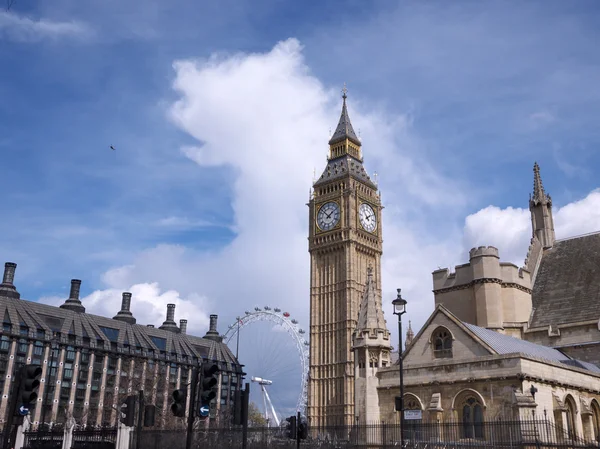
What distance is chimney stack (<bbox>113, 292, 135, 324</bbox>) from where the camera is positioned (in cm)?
11212

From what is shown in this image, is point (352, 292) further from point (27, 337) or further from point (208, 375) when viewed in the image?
point (208, 375)

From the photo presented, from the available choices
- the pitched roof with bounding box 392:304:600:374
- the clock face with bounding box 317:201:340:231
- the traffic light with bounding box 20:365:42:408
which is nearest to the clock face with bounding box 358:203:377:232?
the clock face with bounding box 317:201:340:231

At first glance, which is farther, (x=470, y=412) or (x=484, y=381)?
(x=470, y=412)

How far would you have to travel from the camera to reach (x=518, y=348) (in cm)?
3562

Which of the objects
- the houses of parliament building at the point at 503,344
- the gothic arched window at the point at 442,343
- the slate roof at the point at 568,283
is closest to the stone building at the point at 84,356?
the houses of parliament building at the point at 503,344

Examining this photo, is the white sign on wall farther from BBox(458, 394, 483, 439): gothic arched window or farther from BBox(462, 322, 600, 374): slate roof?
BBox(462, 322, 600, 374): slate roof

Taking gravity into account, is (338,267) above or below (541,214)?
above

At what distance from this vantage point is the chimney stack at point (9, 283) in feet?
311

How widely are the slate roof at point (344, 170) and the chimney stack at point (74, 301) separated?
42.8 m

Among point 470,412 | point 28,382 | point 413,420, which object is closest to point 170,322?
point 413,420

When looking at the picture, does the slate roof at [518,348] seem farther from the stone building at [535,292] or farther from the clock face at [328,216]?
the clock face at [328,216]

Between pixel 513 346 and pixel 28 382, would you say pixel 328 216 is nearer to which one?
pixel 513 346

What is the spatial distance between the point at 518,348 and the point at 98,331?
255ft

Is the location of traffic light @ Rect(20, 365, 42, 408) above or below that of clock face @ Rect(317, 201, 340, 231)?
below
